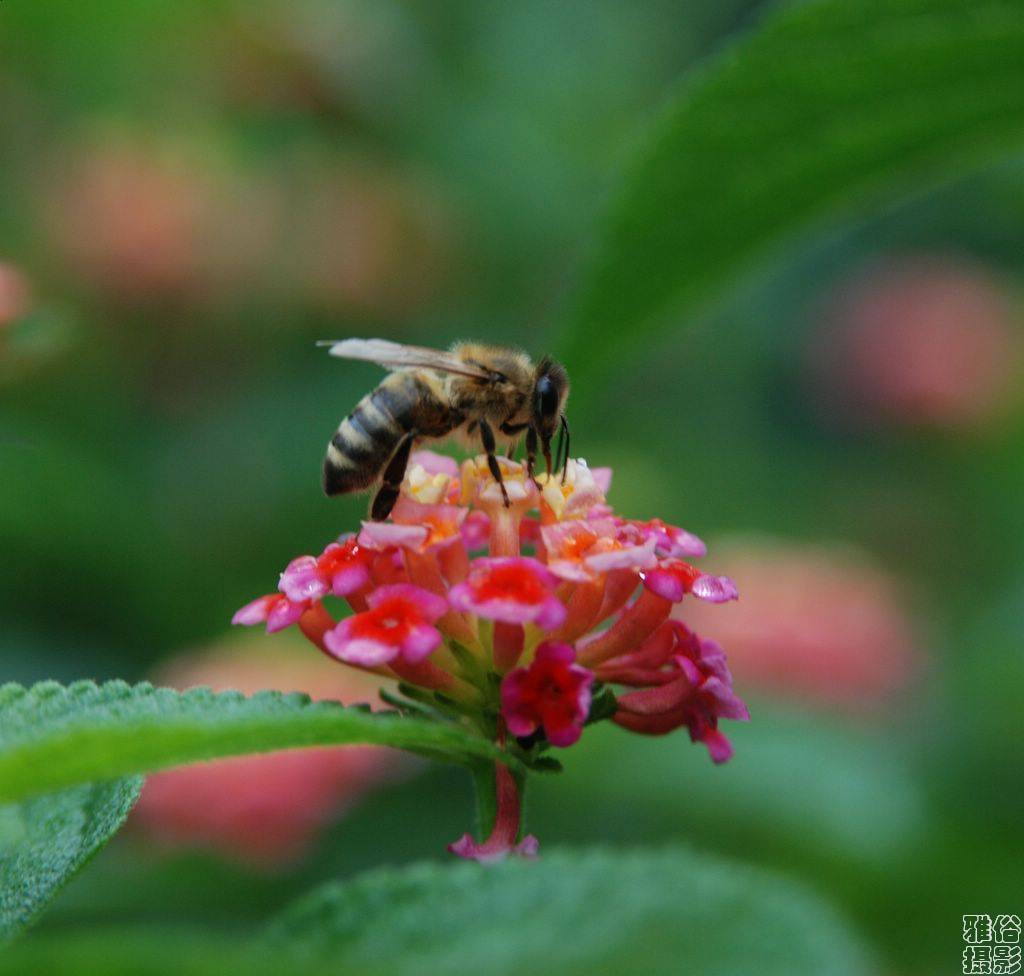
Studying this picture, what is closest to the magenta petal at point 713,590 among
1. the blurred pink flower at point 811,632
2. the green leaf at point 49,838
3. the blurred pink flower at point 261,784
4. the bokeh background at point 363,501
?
the green leaf at point 49,838

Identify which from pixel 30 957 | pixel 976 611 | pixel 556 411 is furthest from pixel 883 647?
pixel 30 957

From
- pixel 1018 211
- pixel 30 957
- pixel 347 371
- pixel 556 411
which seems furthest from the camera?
pixel 1018 211

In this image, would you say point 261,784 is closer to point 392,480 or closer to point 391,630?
point 392,480

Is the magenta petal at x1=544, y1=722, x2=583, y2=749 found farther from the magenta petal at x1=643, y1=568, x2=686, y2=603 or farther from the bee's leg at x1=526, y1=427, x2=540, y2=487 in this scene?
the bee's leg at x1=526, y1=427, x2=540, y2=487

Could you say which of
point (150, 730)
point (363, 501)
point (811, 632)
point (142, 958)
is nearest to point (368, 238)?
point (363, 501)

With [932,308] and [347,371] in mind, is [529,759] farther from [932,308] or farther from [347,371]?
[932,308]

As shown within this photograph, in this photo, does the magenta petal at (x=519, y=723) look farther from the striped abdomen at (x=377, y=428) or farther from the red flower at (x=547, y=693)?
the striped abdomen at (x=377, y=428)
